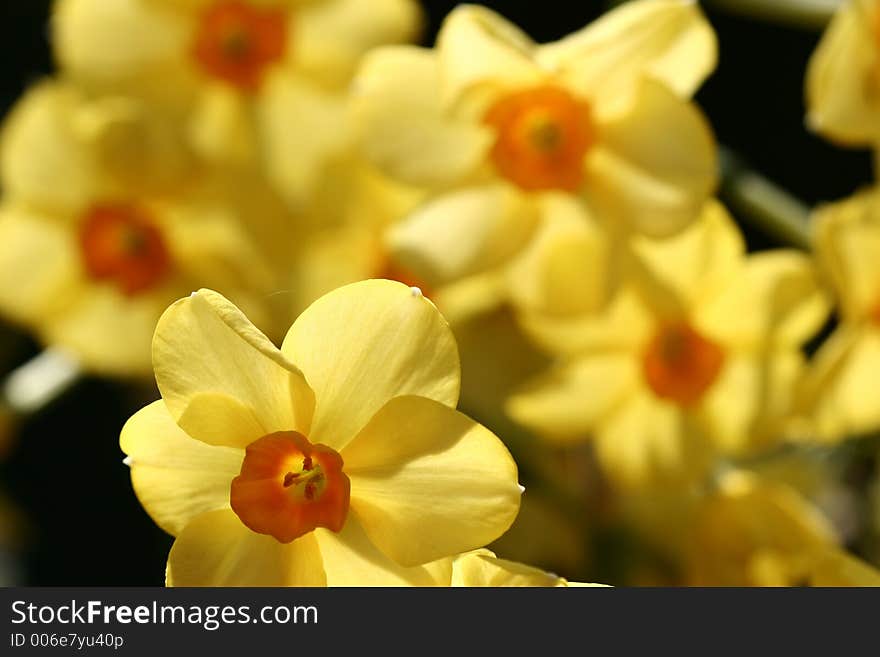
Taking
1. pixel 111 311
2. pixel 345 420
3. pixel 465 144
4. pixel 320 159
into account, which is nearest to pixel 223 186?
pixel 320 159

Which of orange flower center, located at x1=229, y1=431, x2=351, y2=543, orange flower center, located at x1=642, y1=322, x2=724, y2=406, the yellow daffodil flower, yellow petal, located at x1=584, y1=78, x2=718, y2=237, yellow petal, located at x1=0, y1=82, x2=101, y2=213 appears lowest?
orange flower center, located at x1=642, y1=322, x2=724, y2=406

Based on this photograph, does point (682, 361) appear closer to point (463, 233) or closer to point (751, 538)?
point (751, 538)

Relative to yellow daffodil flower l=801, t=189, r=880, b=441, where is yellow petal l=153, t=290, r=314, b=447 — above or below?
above

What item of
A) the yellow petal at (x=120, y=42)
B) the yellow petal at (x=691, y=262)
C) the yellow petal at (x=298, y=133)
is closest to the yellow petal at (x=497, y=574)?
the yellow petal at (x=691, y=262)

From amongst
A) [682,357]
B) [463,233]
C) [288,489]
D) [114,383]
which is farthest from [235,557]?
[114,383]

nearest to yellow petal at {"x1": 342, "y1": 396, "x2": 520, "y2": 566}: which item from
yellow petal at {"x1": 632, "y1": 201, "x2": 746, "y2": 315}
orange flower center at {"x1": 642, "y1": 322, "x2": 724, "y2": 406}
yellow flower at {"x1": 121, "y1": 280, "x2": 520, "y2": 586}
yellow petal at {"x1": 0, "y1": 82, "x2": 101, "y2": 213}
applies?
yellow flower at {"x1": 121, "y1": 280, "x2": 520, "y2": 586}

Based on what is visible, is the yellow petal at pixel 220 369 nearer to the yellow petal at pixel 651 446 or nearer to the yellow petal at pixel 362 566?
the yellow petal at pixel 362 566

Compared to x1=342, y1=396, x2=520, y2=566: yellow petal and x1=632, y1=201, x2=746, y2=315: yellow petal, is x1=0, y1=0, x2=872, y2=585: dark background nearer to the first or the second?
x1=632, y1=201, x2=746, y2=315: yellow petal
